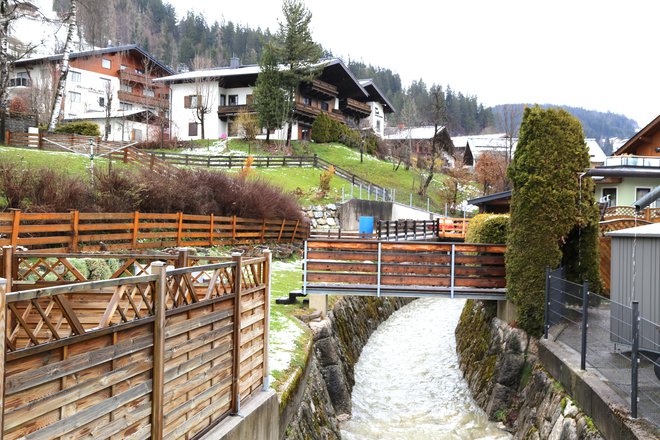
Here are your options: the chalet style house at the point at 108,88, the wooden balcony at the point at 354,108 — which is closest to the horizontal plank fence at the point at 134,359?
the chalet style house at the point at 108,88

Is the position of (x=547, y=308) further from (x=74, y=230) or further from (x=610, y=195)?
(x=610, y=195)

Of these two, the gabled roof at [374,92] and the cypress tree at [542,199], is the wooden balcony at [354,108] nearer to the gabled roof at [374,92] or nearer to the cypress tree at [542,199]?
the gabled roof at [374,92]

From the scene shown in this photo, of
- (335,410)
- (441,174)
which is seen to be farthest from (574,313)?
(441,174)

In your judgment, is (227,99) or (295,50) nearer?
(295,50)

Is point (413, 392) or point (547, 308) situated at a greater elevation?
point (547, 308)

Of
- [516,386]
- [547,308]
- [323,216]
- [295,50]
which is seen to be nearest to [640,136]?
[323,216]

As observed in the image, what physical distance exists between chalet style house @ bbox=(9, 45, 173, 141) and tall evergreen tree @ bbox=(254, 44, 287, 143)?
943 centimetres

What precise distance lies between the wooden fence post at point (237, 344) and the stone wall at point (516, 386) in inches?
185

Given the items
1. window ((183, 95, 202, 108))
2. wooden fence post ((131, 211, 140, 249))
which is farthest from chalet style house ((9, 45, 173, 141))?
wooden fence post ((131, 211, 140, 249))

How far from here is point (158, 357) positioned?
4.75 m

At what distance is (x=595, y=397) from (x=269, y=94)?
4399cm

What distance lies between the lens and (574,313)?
10.0 metres

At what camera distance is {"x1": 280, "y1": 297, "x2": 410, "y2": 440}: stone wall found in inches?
349

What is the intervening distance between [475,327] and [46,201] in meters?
13.3
